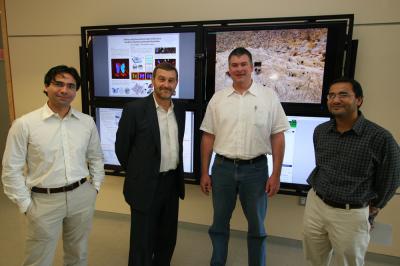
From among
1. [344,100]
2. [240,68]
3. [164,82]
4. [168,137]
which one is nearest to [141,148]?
[168,137]

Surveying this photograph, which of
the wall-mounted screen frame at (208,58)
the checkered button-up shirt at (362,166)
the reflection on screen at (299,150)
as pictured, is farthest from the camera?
the reflection on screen at (299,150)

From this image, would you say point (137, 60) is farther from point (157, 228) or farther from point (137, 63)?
point (157, 228)

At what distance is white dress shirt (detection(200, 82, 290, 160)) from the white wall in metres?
0.91

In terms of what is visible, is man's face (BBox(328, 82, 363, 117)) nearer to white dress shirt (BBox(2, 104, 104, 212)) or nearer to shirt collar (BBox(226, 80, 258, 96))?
shirt collar (BBox(226, 80, 258, 96))

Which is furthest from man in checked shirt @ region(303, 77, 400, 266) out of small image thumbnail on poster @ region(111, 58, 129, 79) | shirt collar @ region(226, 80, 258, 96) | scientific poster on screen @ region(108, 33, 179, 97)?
small image thumbnail on poster @ region(111, 58, 129, 79)

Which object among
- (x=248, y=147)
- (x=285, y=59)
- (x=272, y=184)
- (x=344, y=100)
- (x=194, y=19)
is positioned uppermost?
(x=194, y=19)

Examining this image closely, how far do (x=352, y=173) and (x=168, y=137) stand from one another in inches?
48.1

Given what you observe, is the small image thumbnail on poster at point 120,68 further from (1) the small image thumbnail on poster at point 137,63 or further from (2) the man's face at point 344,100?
(2) the man's face at point 344,100

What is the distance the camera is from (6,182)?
171cm

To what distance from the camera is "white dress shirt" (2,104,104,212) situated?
5.56 ft

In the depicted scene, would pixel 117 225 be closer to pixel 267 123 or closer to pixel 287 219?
pixel 287 219

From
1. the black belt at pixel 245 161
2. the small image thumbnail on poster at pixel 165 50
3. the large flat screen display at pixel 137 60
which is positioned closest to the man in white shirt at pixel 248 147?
the black belt at pixel 245 161

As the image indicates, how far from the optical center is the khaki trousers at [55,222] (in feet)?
5.71

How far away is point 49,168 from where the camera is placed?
175 centimetres
